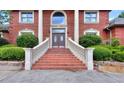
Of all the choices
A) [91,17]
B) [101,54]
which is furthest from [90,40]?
[101,54]

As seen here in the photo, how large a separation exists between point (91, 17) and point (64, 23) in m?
3.17

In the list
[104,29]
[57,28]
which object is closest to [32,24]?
[57,28]

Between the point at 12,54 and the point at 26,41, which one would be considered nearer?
the point at 12,54

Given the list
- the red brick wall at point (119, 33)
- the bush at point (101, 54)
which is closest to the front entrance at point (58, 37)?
the red brick wall at point (119, 33)

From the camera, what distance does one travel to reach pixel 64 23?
2544cm

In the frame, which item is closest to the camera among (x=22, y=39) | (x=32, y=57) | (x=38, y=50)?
(x=32, y=57)

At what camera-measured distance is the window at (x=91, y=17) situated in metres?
25.4

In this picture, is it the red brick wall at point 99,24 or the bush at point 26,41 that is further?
the red brick wall at point 99,24

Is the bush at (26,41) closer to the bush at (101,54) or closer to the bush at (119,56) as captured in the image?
the bush at (101,54)

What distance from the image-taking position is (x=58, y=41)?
25.6 meters

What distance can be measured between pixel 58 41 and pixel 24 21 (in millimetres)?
4524

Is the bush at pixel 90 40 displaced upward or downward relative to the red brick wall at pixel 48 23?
downward

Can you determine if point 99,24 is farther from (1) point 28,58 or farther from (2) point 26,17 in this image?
(1) point 28,58

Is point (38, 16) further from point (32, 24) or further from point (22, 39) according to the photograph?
point (22, 39)
